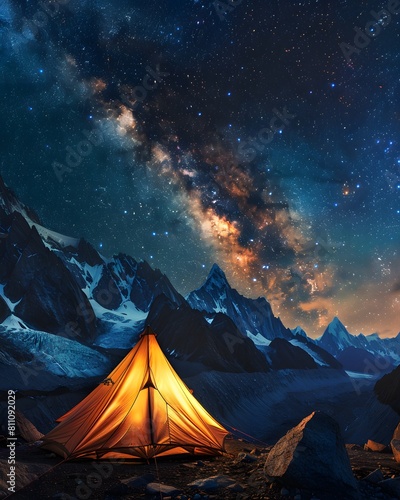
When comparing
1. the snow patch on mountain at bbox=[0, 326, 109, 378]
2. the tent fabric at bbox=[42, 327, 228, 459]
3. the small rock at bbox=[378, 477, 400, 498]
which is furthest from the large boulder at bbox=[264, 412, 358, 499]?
the snow patch on mountain at bbox=[0, 326, 109, 378]

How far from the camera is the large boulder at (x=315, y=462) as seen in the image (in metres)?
6.13

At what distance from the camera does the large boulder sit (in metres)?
6.13

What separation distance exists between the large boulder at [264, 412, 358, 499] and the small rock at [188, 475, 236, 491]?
3.07 ft

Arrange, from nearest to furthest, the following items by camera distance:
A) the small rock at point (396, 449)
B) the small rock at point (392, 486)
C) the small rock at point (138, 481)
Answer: the small rock at point (392, 486), the small rock at point (138, 481), the small rock at point (396, 449)

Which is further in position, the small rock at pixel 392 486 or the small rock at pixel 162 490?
the small rock at pixel 162 490

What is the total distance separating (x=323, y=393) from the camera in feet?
504

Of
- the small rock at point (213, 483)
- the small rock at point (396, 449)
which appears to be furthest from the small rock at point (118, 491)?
the small rock at point (396, 449)

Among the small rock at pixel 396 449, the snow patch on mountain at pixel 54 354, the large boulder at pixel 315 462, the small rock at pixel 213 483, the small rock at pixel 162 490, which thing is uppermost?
the snow patch on mountain at pixel 54 354

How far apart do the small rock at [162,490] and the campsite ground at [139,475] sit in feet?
0.43

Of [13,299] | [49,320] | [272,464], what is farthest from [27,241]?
[272,464]

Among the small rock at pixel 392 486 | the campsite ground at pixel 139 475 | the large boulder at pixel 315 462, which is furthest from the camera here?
the campsite ground at pixel 139 475

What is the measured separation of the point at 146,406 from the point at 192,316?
12198cm

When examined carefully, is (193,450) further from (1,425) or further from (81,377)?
(81,377)

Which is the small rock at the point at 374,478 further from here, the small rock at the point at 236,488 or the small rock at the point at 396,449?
the small rock at the point at 396,449
